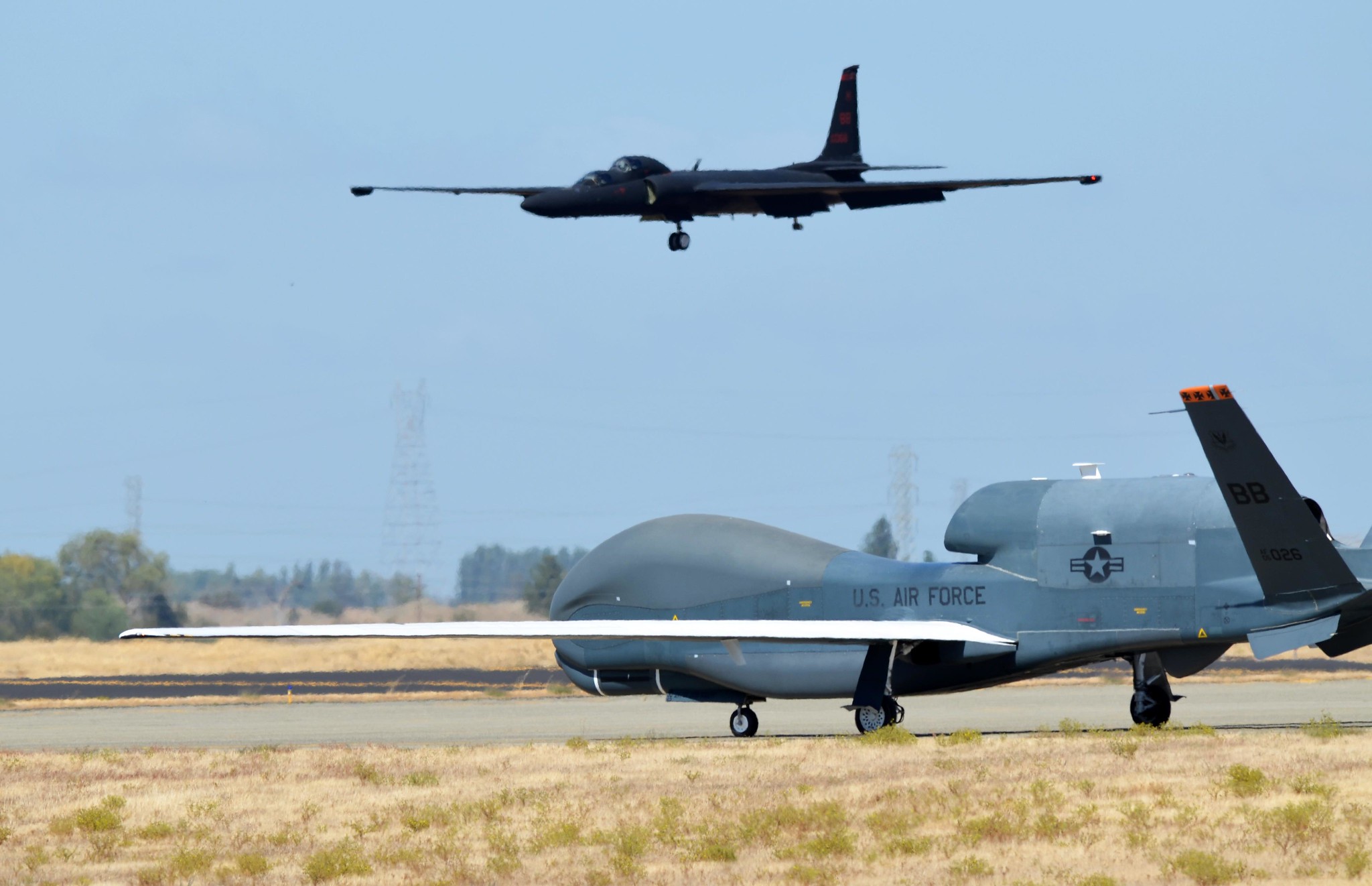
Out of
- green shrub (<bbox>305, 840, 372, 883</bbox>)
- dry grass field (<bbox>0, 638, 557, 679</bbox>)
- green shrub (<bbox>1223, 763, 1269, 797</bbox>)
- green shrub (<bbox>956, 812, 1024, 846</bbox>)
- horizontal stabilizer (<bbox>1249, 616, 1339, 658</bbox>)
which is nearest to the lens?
green shrub (<bbox>305, 840, 372, 883</bbox>)

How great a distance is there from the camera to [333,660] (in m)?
67.6

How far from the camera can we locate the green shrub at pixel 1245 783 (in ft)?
52.7

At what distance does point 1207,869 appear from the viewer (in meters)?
12.0

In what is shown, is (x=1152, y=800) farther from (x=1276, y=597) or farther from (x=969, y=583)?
→ (x=969, y=583)

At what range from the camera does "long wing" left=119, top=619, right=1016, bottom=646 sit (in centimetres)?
2350

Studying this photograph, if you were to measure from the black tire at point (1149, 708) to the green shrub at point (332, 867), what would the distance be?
14.2 metres

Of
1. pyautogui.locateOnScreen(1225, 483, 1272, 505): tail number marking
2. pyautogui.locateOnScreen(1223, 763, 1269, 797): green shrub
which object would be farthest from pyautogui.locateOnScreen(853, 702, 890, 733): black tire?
pyautogui.locateOnScreen(1223, 763, 1269, 797): green shrub

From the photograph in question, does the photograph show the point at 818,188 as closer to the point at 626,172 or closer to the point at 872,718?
the point at 626,172

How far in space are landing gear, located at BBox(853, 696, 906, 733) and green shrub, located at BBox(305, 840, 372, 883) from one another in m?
12.1

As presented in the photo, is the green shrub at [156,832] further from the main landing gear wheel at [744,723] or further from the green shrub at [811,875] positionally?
the main landing gear wheel at [744,723]

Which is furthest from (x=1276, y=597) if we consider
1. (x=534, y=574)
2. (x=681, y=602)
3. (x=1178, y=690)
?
(x=534, y=574)

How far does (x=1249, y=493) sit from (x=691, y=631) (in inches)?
326

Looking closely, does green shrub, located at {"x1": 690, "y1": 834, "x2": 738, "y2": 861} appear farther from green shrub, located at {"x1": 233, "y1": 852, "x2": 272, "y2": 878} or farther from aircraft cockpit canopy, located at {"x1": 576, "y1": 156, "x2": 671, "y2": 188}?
aircraft cockpit canopy, located at {"x1": 576, "y1": 156, "x2": 671, "y2": 188}

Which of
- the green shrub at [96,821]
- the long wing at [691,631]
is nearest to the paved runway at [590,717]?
the long wing at [691,631]
